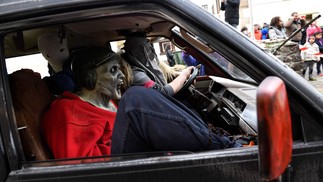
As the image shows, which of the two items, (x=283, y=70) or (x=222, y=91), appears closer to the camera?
(x=283, y=70)

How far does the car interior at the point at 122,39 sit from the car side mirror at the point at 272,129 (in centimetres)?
43

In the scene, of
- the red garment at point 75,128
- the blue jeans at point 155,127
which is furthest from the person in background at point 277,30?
the blue jeans at point 155,127

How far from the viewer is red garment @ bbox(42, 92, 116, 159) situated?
158 cm

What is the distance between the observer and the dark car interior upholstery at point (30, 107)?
4.95ft

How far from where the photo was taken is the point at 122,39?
3.14 metres

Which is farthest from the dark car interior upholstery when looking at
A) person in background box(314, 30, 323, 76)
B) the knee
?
person in background box(314, 30, 323, 76)

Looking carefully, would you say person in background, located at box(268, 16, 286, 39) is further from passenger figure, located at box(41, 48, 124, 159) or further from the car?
the car

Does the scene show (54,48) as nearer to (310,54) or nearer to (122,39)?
(122,39)

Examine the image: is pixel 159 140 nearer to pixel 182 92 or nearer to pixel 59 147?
pixel 59 147

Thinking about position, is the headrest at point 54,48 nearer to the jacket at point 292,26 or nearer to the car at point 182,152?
the car at point 182,152

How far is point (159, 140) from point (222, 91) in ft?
5.93

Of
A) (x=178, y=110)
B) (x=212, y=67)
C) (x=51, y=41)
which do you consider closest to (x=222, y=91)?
(x=212, y=67)

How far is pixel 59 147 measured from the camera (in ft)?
5.18

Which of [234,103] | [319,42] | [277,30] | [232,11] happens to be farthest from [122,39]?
[319,42]
